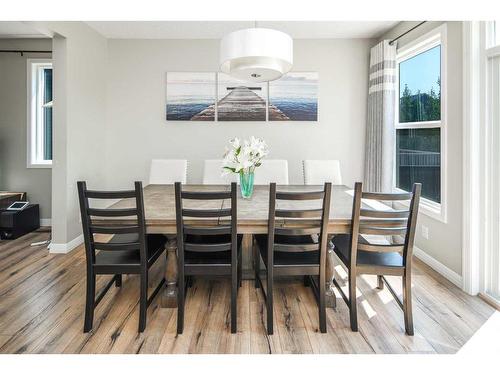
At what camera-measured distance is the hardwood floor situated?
80.1 inches

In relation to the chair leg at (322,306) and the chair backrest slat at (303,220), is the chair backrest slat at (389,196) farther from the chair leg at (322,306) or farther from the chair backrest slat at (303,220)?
the chair leg at (322,306)

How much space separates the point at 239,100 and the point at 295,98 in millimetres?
752

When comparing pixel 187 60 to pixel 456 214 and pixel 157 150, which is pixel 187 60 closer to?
pixel 157 150

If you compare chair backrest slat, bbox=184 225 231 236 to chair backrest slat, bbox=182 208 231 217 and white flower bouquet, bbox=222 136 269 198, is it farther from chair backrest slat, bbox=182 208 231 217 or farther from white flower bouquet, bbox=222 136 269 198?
white flower bouquet, bbox=222 136 269 198

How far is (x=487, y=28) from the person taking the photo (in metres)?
2.65

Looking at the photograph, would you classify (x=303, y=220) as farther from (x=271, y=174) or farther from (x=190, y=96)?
(x=190, y=96)

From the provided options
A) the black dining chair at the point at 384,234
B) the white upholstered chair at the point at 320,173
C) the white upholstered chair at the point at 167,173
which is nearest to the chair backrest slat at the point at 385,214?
the black dining chair at the point at 384,234

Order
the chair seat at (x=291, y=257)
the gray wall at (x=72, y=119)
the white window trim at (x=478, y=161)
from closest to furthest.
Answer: the chair seat at (x=291, y=257) → the white window trim at (x=478, y=161) → the gray wall at (x=72, y=119)

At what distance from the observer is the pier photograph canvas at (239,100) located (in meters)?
4.72

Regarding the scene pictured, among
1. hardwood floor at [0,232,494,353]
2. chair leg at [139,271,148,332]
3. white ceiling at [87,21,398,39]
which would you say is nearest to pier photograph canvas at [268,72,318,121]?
white ceiling at [87,21,398,39]

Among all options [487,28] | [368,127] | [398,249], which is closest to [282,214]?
[398,249]

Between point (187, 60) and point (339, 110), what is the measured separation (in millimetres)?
2154

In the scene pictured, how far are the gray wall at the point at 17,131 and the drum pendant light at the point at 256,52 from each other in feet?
Result: 12.2

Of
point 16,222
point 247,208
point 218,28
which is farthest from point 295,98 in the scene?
point 16,222
